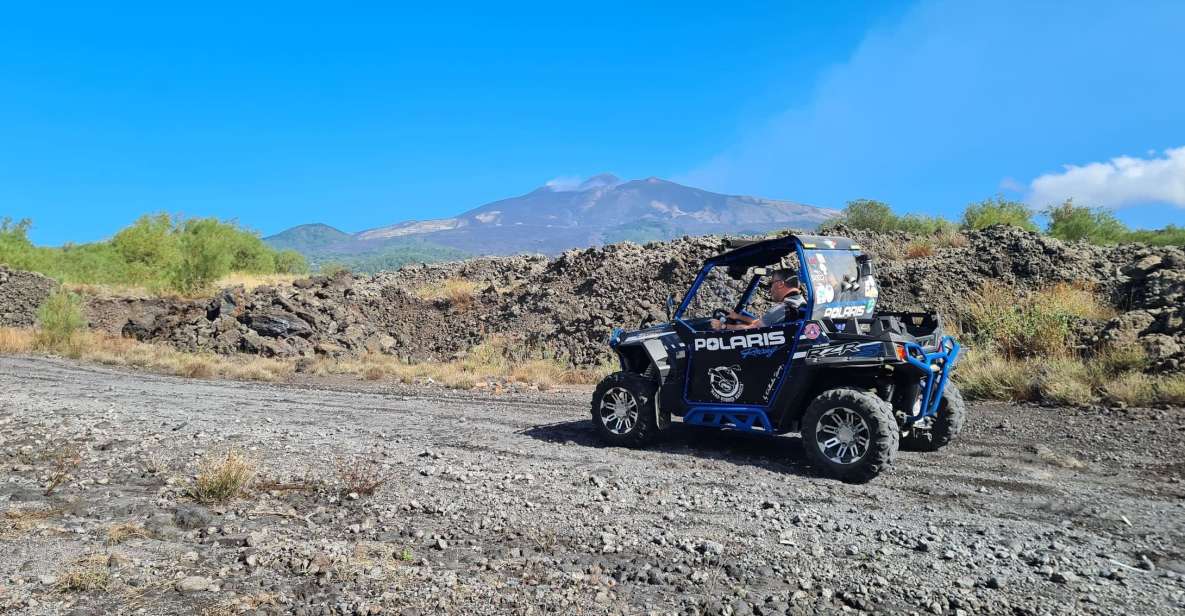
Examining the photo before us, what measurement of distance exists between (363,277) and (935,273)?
2460 centimetres

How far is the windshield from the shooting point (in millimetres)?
6559

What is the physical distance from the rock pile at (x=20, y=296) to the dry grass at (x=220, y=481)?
26.3m

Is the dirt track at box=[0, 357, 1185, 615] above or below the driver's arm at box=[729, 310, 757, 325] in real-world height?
below

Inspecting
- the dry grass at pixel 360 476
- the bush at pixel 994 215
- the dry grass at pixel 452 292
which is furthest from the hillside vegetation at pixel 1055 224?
the dry grass at pixel 360 476

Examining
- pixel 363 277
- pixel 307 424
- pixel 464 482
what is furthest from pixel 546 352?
pixel 363 277

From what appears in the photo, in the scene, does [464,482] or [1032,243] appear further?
[1032,243]

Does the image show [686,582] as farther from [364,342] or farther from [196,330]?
[196,330]

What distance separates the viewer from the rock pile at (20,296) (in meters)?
26.2

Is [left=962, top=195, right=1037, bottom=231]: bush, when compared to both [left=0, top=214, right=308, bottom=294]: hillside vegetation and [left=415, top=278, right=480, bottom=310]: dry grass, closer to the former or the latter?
[left=415, top=278, right=480, bottom=310]: dry grass

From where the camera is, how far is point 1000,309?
567 inches

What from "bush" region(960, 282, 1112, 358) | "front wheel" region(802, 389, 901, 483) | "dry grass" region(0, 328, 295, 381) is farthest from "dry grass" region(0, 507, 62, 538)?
"bush" region(960, 282, 1112, 358)

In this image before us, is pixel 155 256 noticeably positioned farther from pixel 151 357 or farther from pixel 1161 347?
pixel 1161 347

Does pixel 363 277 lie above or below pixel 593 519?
above

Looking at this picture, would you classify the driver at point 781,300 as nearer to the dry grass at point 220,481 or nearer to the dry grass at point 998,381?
the dry grass at point 220,481
